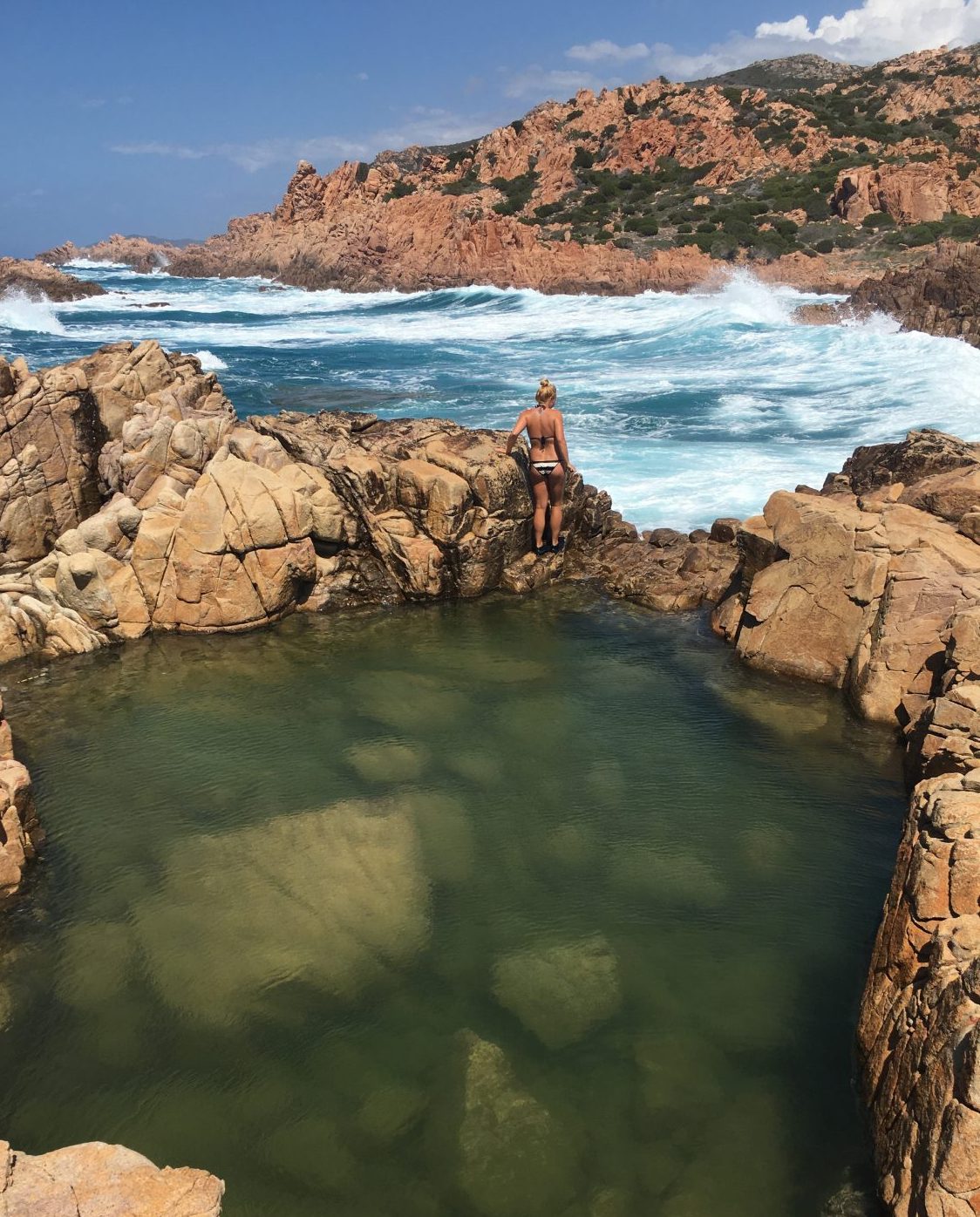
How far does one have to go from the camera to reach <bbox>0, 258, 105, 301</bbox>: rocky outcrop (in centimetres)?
6288

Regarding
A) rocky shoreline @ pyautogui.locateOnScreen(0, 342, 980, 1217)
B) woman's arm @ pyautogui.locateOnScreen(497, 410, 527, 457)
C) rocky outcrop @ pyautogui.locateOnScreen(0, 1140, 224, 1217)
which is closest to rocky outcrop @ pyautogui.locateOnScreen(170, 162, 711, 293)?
rocky shoreline @ pyautogui.locateOnScreen(0, 342, 980, 1217)

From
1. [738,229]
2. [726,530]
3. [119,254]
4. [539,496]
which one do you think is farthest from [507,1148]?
[119,254]

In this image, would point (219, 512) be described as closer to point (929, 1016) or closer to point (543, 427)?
point (543, 427)

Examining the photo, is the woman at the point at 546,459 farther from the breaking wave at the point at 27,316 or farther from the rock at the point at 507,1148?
the breaking wave at the point at 27,316

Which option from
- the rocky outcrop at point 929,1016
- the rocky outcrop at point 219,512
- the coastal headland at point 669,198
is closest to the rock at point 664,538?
the rocky outcrop at point 219,512

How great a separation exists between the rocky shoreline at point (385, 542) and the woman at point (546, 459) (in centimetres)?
27

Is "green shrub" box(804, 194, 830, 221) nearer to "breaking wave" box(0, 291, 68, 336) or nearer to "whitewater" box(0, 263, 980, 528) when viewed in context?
"whitewater" box(0, 263, 980, 528)

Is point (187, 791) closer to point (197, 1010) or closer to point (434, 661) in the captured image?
point (197, 1010)

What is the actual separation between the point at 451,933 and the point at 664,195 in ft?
246

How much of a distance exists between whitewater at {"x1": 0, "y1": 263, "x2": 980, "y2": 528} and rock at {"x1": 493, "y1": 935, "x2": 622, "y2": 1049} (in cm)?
1046

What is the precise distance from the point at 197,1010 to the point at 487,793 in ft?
10.4

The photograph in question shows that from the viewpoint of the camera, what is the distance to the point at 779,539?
11.2 metres

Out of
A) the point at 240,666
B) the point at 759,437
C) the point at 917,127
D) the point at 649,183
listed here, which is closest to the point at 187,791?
the point at 240,666

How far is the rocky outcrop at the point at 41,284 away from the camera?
62.9 meters
